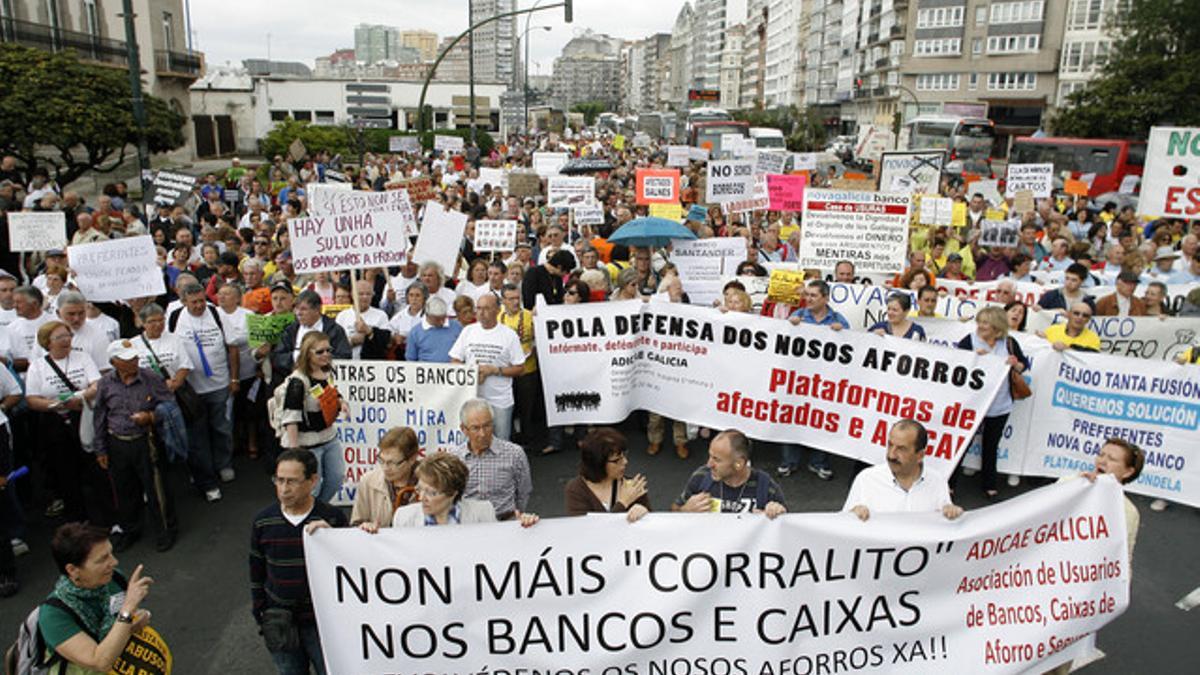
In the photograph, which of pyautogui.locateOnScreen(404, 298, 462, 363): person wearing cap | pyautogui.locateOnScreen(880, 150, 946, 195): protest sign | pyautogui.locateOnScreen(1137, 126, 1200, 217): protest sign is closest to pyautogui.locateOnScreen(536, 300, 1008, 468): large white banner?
pyautogui.locateOnScreen(404, 298, 462, 363): person wearing cap

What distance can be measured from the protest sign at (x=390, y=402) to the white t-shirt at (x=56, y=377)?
6.02ft

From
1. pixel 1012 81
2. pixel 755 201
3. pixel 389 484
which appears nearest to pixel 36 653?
pixel 389 484

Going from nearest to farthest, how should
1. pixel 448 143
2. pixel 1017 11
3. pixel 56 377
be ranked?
pixel 56 377
pixel 448 143
pixel 1017 11

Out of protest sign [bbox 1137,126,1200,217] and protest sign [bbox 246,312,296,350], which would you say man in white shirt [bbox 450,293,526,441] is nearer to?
protest sign [bbox 246,312,296,350]

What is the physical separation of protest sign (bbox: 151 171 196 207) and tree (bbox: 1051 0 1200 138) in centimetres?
4522

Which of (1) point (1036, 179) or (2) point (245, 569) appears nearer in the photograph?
(2) point (245, 569)

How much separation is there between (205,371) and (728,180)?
8687 mm

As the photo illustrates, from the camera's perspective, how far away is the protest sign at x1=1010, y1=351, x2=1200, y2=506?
6695 millimetres

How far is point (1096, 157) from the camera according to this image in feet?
114

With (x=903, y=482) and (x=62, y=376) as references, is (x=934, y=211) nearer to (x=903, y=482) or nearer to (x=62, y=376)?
(x=903, y=482)

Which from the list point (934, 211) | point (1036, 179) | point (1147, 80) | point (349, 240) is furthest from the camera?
point (1147, 80)

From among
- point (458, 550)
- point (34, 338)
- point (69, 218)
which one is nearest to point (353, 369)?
point (34, 338)

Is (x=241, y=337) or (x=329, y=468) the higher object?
(x=241, y=337)

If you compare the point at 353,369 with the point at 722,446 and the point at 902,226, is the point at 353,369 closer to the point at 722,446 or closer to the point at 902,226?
the point at 722,446
